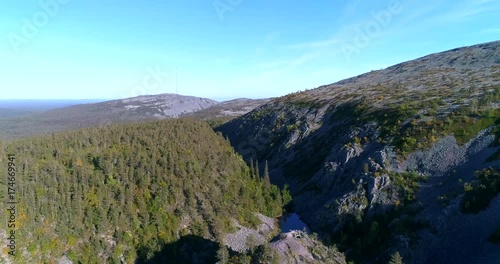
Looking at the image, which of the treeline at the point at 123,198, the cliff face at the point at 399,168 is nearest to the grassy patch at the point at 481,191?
the cliff face at the point at 399,168

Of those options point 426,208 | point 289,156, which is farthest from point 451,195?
point 289,156

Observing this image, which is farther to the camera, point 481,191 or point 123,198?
point 123,198

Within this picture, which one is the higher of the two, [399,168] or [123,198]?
[399,168]

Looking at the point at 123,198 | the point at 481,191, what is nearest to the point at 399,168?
the point at 481,191

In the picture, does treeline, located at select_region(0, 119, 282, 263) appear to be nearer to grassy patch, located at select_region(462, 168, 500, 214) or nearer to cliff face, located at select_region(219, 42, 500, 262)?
cliff face, located at select_region(219, 42, 500, 262)

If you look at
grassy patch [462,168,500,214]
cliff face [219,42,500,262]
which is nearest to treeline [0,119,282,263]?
cliff face [219,42,500,262]

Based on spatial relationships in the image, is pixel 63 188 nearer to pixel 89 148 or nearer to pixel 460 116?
pixel 89 148

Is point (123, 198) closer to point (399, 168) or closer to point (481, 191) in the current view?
point (399, 168)
